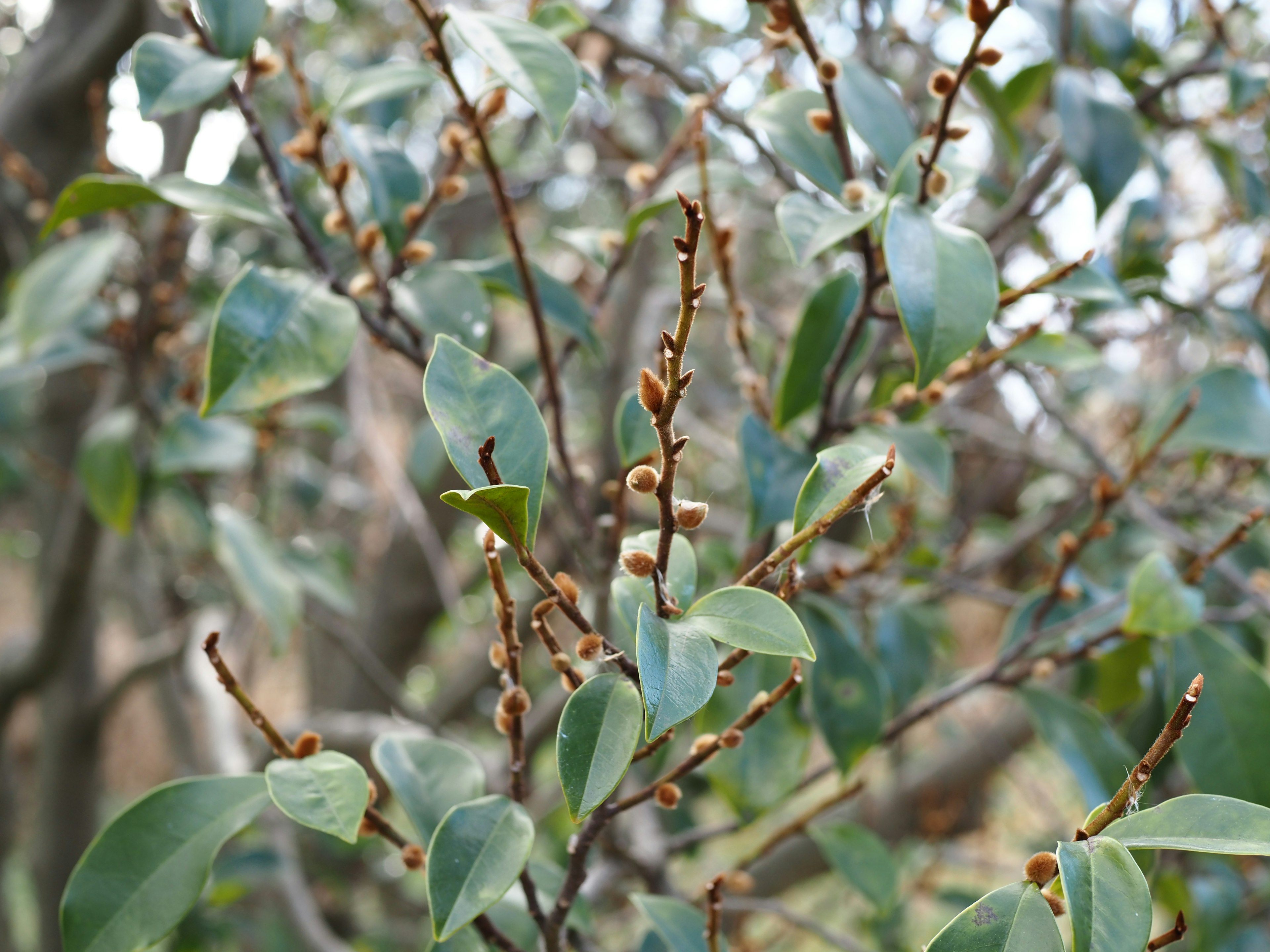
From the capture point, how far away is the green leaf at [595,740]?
291 millimetres

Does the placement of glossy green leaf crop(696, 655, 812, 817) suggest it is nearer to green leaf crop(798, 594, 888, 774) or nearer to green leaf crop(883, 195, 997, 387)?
green leaf crop(798, 594, 888, 774)

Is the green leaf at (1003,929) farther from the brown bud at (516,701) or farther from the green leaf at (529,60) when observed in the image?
the green leaf at (529,60)

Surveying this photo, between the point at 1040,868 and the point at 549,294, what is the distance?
0.41 metres

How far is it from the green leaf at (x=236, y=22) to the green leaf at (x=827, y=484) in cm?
38

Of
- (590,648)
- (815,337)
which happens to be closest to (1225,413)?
A: (815,337)

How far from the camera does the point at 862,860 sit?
2.06 ft

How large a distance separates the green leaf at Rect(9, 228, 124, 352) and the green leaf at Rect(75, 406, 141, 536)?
21cm

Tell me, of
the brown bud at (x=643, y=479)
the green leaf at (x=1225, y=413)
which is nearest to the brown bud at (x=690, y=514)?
the brown bud at (x=643, y=479)

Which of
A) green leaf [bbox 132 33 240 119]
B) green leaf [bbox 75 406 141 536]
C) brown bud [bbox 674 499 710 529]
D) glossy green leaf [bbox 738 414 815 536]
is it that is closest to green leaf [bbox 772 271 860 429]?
glossy green leaf [bbox 738 414 815 536]

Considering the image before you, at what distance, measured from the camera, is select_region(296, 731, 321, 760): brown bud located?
1.25 ft

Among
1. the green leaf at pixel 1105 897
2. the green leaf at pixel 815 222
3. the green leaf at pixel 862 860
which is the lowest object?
the green leaf at pixel 862 860

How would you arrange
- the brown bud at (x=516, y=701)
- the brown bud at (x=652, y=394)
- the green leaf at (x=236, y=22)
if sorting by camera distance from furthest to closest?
1. the green leaf at (x=236, y=22)
2. the brown bud at (x=516, y=701)
3. the brown bud at (x=652, y=394)

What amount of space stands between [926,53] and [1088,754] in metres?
0.81

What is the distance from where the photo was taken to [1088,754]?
22.6 inches
